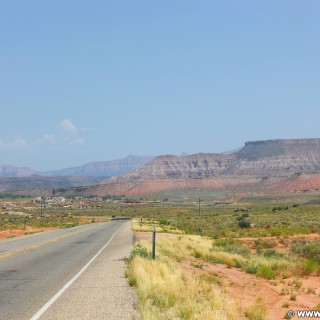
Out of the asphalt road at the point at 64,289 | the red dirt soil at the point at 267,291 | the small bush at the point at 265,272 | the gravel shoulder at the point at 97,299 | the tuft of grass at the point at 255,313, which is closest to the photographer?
the gravel shoulder at the point at 97,299

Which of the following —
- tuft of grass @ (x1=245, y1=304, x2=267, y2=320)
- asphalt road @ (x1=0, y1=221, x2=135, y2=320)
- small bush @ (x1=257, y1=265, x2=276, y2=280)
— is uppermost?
asphalt road @ (x1=0, y1=221, x2=135, y2=320)

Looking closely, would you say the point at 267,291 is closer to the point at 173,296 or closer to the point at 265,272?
the point at 265,272

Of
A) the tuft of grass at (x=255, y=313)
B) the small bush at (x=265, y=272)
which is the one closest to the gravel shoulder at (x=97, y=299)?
the tuft of grass at (x=255, y=313)

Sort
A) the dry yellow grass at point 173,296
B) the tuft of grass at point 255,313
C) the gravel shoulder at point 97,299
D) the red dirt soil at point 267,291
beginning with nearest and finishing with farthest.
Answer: the dry yellow grass at point 173,296, the gravel shoulder at point 97,299, the tuft of grass at point 255,313, the red dirt soil at point 267,291

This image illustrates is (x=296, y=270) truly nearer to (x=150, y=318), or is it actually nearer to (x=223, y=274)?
(x=223, y=274)

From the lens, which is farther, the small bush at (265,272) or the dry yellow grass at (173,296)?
the small bush at (265,272)

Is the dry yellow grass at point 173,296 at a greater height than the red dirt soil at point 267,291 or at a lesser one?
greater

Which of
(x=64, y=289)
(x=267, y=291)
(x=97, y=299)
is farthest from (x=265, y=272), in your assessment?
(x=97, y=299)

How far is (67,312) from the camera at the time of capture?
9828 mm

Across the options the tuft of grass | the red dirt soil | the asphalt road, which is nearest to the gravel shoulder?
the asphalt road

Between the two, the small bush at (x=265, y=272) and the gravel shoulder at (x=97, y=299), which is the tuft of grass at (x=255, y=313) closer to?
the gravel shoulder at (x=97, y=299)

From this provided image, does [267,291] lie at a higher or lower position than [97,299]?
lower

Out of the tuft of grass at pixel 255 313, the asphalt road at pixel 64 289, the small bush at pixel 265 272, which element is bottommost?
the small bush at pixel 265 272

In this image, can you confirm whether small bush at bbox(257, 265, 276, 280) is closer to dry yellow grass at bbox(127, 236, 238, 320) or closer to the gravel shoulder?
dry yellow grass at bbox(127, 236, 238, 320)
